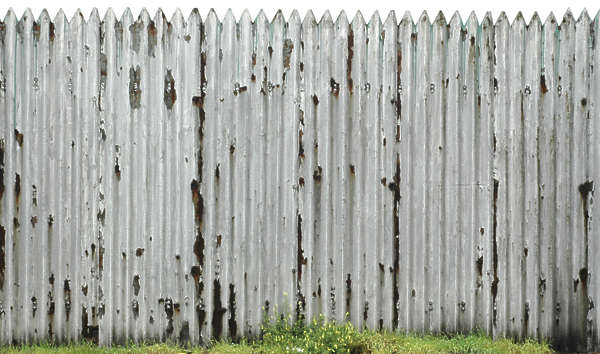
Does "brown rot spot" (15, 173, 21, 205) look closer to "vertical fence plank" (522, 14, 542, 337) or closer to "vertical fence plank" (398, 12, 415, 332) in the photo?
"vertical fence plank" (398, 12, 415, 332)

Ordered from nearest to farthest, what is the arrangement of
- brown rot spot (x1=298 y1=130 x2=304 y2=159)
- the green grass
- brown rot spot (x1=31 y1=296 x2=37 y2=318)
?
the green grass < brown rot spot (x1=298 y1=130 x2=304 y2=159) < brown rot spot (x1=31 y1=296 x2=37 y2=318)

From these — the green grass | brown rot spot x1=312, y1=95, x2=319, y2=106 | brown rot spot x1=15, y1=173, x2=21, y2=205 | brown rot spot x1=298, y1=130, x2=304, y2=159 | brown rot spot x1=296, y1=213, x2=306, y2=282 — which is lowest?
the green grass

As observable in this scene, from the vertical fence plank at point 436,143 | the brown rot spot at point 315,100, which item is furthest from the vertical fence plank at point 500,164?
the brown rot spot at point 315,100

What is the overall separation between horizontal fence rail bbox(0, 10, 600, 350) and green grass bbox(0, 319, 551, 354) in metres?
0.10

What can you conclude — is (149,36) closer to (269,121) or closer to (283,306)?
(269,121)

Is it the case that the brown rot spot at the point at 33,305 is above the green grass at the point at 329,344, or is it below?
above

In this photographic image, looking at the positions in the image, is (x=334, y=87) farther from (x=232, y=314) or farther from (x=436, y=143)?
(x=232, y=314)

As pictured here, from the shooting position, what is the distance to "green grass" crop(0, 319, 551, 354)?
5.92 metres

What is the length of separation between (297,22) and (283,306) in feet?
7.73

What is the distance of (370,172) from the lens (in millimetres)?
6141

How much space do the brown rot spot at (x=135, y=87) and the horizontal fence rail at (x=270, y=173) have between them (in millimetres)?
12

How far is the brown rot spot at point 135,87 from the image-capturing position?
614 centimetres

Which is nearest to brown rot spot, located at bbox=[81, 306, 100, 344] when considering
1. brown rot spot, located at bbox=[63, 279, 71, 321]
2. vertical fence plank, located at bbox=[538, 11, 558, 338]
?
brown rot spot, located at bbox=[63, 279, 71, 321]

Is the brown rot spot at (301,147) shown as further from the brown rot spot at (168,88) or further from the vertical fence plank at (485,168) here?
the vertical fence plank at (485,168)
